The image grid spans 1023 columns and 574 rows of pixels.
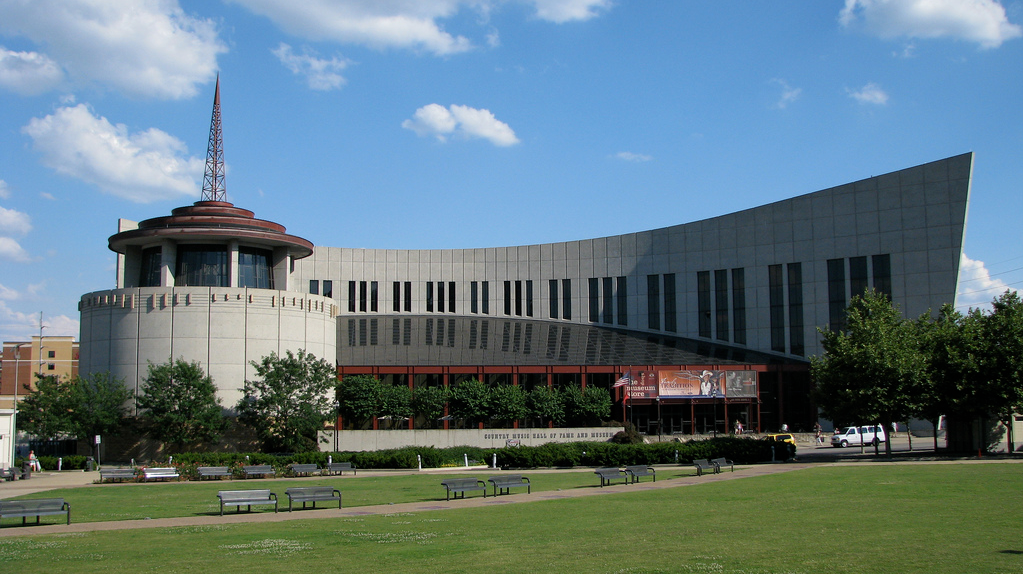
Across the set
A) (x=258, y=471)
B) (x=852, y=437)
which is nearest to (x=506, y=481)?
(x=258, y=471)

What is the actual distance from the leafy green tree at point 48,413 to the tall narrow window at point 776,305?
57.5m

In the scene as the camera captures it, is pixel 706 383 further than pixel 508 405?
Yes

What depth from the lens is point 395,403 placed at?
188 feet

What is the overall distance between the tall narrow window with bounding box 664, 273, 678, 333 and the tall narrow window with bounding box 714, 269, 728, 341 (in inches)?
165

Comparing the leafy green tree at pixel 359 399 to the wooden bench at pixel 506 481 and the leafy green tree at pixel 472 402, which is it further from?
the wooden bench at pixel 506 481

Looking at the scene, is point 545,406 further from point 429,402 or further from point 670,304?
point 670,304

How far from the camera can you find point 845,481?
96.5 feet

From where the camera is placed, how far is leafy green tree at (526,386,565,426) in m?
58.2

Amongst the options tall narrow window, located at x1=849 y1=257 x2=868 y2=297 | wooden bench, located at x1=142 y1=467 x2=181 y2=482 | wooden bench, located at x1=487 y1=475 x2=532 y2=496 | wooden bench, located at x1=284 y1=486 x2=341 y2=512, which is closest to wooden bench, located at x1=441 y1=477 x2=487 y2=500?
Result: wooden bench, located at x1=487 y1=475 x2=532 y2=496

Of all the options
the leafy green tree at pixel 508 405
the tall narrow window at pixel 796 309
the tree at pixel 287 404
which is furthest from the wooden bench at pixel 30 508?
the tall narrow window at pixel 796 309

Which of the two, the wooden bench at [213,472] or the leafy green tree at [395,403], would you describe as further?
the leafy green tree at [395,403]

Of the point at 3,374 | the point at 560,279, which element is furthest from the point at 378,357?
the point at 3,374

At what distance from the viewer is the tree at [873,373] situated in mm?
43906

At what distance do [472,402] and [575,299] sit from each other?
106 ft
